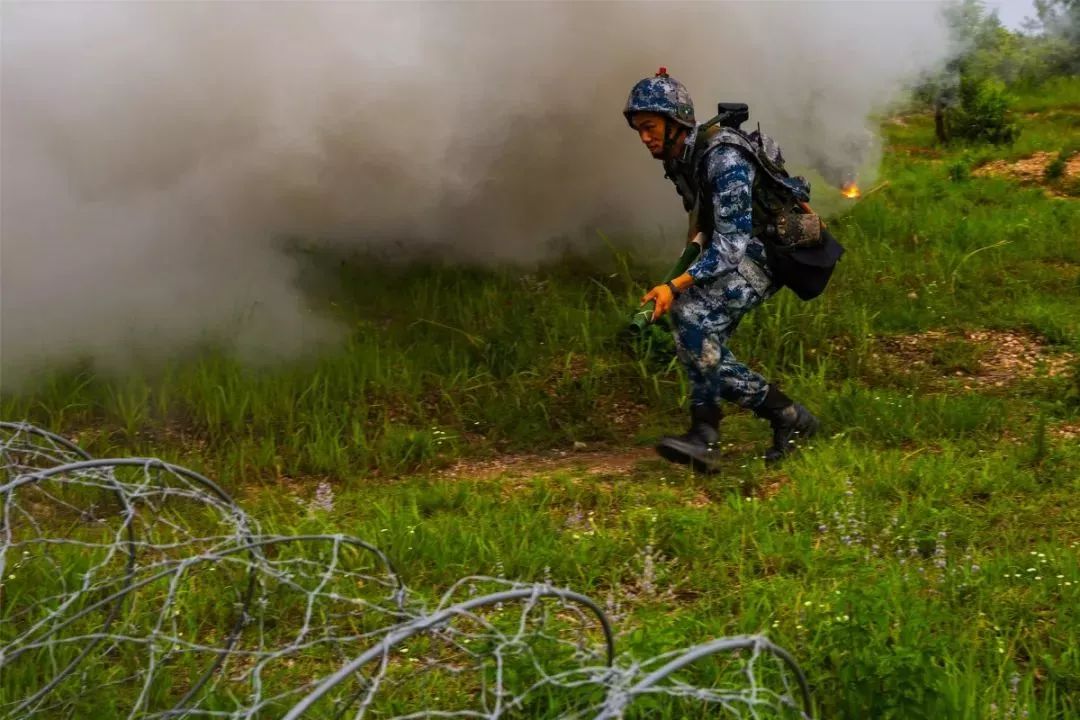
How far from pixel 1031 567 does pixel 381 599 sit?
212 cm

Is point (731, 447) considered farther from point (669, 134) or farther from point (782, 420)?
point (669, 134)

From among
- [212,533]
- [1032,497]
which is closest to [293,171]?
[212,533]

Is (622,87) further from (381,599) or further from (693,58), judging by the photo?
(381,599)

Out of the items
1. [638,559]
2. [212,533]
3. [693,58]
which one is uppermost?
[693,58]

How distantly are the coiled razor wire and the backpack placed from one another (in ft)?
6.16

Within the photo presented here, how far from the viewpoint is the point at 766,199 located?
4.84 meters

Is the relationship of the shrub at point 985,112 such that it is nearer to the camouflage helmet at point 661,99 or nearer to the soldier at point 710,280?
the soldier at point 710,280

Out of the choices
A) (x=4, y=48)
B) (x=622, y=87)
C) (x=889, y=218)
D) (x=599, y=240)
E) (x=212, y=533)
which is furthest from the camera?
(x=889, y=218)

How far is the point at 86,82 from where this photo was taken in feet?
17.7

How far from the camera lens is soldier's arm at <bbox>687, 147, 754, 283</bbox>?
460 centimetres

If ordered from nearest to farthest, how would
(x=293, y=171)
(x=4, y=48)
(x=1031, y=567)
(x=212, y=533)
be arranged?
1. (x=1031, y=567)
2. (x=212, y=533)
3. (x=4, y=48)
4. (x=293, y=171)

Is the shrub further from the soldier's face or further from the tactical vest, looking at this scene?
the soldier's face

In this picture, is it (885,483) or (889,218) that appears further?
(889,218)

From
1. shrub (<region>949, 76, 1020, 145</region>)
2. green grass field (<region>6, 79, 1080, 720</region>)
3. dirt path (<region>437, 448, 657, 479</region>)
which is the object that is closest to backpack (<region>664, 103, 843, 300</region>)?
green grass field (<region>6, 79, 1080, 720</region>)
